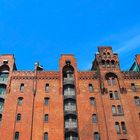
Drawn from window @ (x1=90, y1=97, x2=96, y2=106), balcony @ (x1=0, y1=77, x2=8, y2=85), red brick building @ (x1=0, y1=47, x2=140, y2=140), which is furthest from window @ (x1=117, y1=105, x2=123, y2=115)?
balcony @ (x1=0, y1=77, x2=8, y2=85)

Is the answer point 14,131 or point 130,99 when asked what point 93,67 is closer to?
point 130,99

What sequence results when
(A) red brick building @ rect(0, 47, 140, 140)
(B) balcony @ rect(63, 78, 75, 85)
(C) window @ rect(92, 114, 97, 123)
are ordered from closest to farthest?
1. (A) red brick building @ rect(0, 47, 140, 140)
2. (C) window @ rect(92, 114, 97, 123)
3. (B) balcony @ rect(63, 78, 75, 85)

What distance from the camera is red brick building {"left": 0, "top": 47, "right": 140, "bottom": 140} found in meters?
40.2

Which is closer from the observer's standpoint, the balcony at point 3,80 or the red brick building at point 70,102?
the red brick building at point 70,102

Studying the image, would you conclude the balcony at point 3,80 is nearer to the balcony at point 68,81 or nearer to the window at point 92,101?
the balcony at point 68,81

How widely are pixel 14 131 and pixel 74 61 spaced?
18644 millimetres

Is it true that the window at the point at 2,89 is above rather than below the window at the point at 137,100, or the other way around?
above

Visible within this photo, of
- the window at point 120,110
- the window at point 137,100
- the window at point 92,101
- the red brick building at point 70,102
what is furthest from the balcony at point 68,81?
the window at point 137,100

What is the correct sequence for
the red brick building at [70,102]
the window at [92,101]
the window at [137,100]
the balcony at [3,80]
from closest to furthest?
the red brick building at [70,102], the window at [92,101], the window at [137,100], the balcony at [3,80]

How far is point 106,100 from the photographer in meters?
44.0

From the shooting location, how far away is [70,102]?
44625 millimetres

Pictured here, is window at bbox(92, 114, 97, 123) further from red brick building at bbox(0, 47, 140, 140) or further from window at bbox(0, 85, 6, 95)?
window at bbox(0, 85, 6, 95)

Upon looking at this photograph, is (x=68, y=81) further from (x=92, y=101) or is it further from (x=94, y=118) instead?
(x=94, y=118)

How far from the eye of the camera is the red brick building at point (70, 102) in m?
40.2
